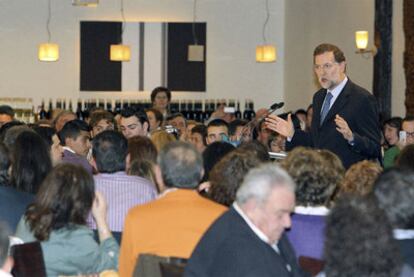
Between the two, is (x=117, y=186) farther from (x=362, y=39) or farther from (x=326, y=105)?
(x=362, y=39)

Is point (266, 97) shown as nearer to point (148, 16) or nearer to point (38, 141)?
Answer: point (148, 16)

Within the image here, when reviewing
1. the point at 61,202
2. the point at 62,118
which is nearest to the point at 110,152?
the point at 61,202

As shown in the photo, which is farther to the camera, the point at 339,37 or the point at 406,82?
the point at 339,37

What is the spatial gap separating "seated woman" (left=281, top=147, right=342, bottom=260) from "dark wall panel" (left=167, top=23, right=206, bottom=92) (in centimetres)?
1329

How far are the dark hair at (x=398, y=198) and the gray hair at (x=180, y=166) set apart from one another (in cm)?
101

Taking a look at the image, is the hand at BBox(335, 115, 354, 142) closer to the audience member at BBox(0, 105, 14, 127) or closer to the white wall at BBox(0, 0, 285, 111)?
the audience member at BBox(0, 105, 14, 127)

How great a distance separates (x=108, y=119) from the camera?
10.2 metres

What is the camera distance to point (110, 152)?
6.64 metres

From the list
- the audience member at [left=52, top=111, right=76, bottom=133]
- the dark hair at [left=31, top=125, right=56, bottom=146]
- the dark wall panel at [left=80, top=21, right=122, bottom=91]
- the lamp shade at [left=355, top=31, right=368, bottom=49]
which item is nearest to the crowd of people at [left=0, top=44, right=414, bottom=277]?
the dark hair at [left=31, top=125, right=56, bottom=146]

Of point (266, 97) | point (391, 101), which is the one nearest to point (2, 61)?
point (266, 97)

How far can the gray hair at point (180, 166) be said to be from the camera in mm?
5156

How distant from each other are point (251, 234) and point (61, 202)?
1105 millimetres

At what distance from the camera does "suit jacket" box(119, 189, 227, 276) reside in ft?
16.2

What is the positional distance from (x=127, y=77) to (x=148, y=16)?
113 centimetres
